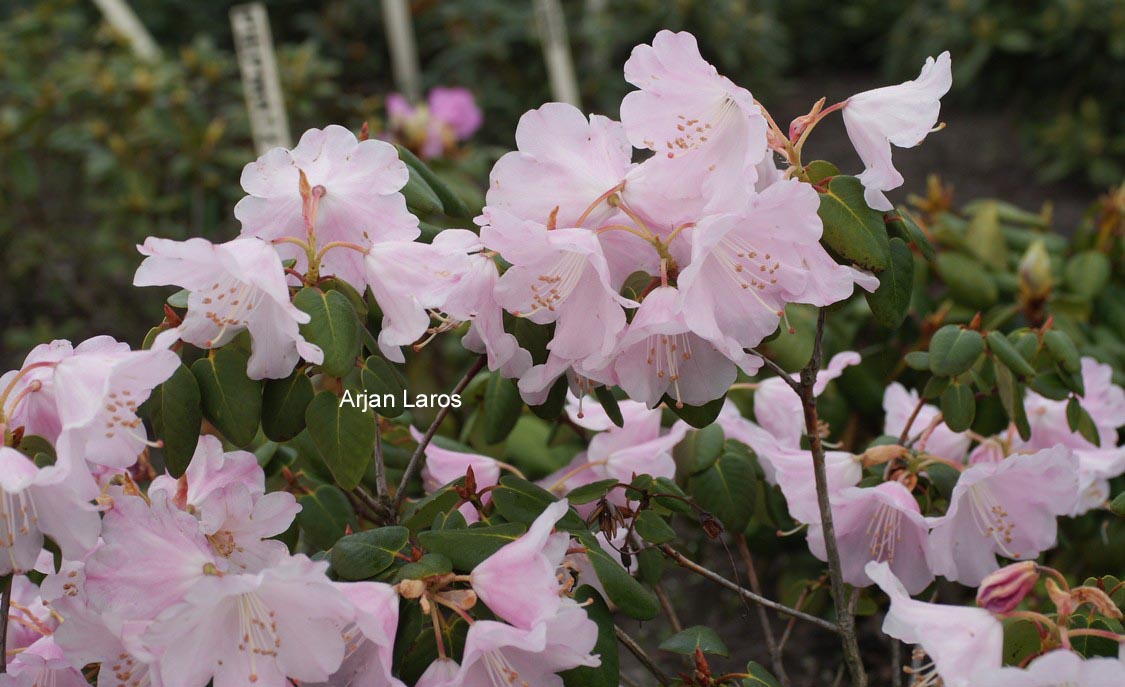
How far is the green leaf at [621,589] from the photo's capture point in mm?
1021

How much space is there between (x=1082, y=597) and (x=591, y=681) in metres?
0.39

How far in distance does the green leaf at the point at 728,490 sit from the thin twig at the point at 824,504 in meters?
0.17

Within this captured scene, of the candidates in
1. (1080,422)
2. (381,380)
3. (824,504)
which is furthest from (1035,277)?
(381,380)

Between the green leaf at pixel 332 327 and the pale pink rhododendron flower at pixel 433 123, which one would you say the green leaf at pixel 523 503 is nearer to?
the green leaf at pixel 332 327

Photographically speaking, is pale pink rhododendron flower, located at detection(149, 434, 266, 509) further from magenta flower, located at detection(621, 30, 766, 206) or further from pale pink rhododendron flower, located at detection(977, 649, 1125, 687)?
pale pink rhododendron flower, located at detection(977, 649, 1125, 687)

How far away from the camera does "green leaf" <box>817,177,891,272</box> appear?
101cm

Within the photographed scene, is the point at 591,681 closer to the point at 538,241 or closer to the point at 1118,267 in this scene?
the point at 538,241

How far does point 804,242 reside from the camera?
3.16ft

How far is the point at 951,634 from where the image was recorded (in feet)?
2.88

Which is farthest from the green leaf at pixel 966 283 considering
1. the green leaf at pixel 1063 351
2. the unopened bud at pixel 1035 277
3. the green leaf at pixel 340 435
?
the green leaf at pixel 340 435

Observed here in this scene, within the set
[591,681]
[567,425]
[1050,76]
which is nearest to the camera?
[591,681]

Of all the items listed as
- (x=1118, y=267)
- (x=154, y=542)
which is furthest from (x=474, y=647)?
(x=1118, y=267)

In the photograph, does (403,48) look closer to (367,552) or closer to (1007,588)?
(367,552)

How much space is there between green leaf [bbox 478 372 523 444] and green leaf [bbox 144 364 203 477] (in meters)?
0.43
